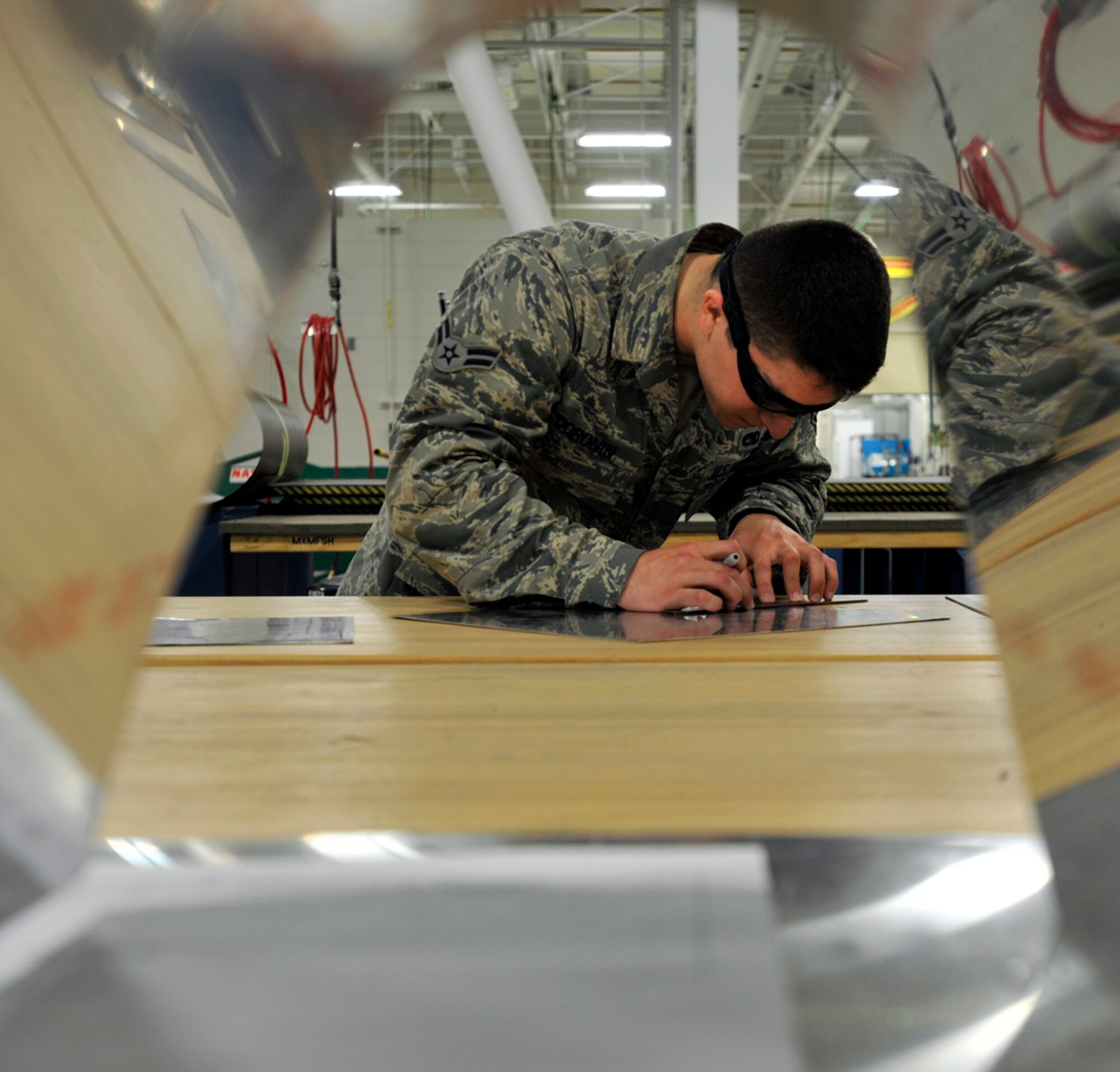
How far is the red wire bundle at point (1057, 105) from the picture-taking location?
0.61 ft

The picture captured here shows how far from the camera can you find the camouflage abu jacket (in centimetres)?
109

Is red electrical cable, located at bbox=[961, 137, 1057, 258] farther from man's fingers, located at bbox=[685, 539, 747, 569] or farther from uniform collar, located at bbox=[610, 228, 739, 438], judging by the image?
uniform collar, located at bbox=[610, 228, 739, 438]

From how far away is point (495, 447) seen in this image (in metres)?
1.16

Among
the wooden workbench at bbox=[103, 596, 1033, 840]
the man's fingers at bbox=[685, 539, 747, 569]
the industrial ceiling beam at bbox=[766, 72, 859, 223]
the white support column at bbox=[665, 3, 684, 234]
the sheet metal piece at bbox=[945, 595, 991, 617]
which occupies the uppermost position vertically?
the industrial ceiling beam at bbox=[766, 72, 859, 223]

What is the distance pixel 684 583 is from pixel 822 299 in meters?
0.34

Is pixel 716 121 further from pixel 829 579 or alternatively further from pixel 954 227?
pixel 954 227

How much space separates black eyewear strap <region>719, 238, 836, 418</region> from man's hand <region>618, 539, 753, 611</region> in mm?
227

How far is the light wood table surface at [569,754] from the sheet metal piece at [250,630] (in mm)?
163

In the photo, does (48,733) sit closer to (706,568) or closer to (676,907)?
(676,907)

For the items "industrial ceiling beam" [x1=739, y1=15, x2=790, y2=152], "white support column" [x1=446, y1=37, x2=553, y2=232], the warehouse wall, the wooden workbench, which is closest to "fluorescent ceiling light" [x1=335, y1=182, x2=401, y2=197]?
the warehouse wall

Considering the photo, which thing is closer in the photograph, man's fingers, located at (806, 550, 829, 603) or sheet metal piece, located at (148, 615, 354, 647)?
sheet metal piece, located at (148, 615, 354, 647)

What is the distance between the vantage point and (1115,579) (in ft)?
0.67

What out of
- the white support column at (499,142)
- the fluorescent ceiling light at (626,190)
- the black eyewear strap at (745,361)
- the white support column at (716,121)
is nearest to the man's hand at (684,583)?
the black eyewear strap at (745,361)

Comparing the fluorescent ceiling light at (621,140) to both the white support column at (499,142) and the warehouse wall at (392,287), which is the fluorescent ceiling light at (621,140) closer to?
the warehouse wall at (392,287)
